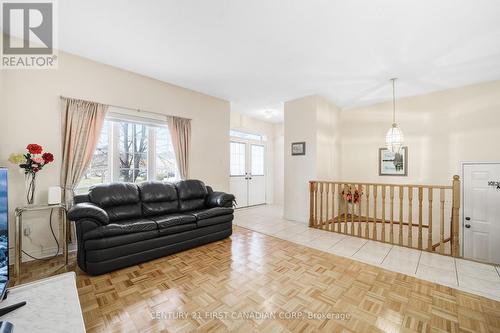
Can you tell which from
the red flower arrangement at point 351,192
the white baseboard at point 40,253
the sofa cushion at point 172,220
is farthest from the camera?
the red flower arrangement at point 351,192

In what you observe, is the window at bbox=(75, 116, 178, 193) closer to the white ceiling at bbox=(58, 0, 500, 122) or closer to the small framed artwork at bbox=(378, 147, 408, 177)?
the white ceiling at bbox=(58, 0, 500, 122)

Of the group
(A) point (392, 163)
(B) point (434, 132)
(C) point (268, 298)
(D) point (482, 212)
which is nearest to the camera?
(C) point (268, 298)

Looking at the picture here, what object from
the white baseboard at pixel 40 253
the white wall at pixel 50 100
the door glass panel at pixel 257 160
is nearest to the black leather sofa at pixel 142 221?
the white wall at pixel 50 100

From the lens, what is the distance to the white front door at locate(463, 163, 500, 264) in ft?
10.0

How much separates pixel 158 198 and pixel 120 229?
94 centimetres

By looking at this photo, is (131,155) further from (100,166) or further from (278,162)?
(278,162)

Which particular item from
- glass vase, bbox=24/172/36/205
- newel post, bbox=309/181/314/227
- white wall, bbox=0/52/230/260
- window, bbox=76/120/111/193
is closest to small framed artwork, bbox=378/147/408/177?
newel post, bbox=309/181/314/227

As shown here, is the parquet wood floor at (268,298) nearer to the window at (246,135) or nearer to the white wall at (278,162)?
the window at (246,135)

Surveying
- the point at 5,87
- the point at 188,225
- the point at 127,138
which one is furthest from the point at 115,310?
the point at 5,87

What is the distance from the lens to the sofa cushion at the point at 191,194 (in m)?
3.65

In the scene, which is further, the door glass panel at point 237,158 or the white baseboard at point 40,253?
the door glass panel at point 237,158

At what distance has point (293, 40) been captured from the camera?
2650 mm

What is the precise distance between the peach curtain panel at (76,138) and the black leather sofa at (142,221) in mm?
366

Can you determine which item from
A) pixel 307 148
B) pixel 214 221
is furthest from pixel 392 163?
pixel 214 221
